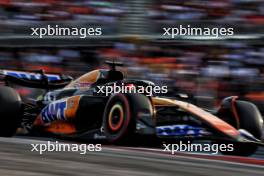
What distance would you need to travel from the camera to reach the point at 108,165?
4688 millimetres

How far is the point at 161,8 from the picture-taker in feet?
41.4

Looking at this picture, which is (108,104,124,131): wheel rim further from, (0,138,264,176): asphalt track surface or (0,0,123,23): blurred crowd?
(0,0,123,23): blurred crowd

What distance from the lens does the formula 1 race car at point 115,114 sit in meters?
6.96

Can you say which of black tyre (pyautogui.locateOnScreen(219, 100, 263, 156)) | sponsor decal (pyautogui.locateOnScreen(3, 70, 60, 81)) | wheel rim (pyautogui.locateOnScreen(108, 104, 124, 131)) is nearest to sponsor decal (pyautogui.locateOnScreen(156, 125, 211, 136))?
wheel rim (pyautogui.locateOnScreen(108, 104, 124, 131))

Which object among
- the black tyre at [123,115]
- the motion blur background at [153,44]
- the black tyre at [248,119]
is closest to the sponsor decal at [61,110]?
the black tyre at [123,115]

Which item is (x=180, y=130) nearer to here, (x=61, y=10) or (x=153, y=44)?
(x=153, y=44)

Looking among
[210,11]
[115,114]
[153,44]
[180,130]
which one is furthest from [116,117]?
[153,44]

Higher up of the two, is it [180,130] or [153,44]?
[153,44]

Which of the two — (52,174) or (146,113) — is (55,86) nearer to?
(146,113)

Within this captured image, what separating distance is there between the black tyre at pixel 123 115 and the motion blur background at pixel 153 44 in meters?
3.25

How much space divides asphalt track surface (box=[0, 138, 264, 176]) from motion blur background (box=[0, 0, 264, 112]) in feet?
16.5

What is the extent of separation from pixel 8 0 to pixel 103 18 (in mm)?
2693

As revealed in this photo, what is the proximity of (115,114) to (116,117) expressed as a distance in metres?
0.05

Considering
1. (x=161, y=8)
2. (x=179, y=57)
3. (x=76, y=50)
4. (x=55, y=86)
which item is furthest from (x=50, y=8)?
(x=55, y=86)
